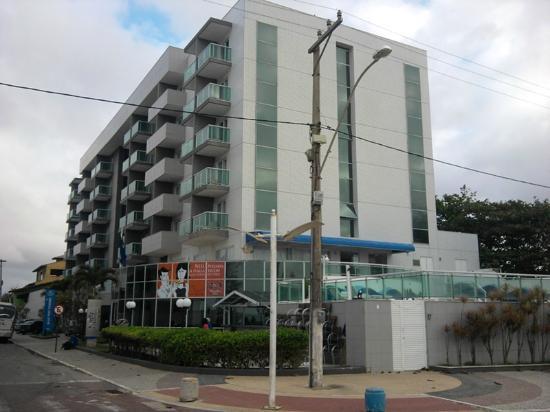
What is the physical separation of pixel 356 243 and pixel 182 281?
37.3 feet

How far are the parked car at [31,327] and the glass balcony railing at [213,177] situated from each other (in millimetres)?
30539

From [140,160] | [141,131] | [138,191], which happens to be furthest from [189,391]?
[141,131]

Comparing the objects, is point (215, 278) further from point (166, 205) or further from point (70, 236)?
point (70, 236)

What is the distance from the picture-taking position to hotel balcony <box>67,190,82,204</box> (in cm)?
8025

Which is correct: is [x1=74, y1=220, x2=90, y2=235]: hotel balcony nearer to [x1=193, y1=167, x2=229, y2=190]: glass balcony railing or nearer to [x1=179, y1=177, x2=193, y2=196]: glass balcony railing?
[x1=179, y1=177, x2=193, y2=196]: glass balcony railing

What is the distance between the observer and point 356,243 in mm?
36406

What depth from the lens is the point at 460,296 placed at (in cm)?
2183

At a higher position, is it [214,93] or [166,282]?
[214,93]

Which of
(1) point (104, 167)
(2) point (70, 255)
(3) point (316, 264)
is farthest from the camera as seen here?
(2) point (70, 255)

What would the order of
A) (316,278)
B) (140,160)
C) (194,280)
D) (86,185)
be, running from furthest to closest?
(86,185)
(140,160)
(194,280)
(316,278)

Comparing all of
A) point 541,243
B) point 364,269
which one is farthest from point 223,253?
point 541,243

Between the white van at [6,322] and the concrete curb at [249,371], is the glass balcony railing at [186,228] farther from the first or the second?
the concrete curb at [249,371]

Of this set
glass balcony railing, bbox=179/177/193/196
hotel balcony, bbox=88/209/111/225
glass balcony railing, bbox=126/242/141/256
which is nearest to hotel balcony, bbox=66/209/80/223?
hotel balcony, bbox=88/209/111/225

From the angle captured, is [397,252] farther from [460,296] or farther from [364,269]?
[460,296]
